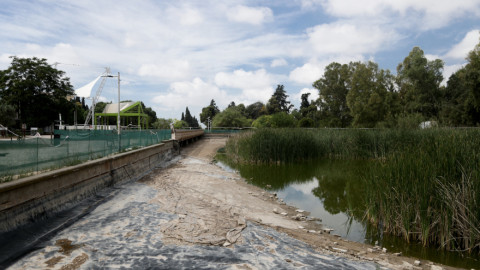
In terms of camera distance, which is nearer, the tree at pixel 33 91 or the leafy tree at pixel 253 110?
the tree at pixel 33 91

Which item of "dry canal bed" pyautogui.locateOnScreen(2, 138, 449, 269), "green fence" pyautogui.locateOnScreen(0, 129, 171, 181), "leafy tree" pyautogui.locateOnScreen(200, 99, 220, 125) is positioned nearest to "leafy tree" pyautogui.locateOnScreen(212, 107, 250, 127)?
"leafy tree" pyautogui.locateOnScreen(200, 99, 220, 125)

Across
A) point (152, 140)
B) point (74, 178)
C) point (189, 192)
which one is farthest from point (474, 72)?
point (74, 178)

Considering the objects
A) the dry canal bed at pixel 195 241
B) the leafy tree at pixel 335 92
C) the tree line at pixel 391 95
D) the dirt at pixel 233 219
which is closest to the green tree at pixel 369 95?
the tree line at pixel 391 95

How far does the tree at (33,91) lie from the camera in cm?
3572

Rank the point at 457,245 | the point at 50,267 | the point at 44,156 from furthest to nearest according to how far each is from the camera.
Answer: the point at 44,156 → the point at 457,245 → the point at 50,267

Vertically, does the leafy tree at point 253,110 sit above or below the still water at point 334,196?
above

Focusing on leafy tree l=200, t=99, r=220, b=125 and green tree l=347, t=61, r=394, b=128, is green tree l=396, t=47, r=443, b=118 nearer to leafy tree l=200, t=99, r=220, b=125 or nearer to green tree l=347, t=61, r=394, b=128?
green tree l=347, t=61, r=394, b=128

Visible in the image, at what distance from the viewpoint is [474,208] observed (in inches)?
219

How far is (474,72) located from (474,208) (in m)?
A: 30.9

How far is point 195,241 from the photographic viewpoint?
18.4ft

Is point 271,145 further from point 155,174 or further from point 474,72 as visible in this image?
point 474,72

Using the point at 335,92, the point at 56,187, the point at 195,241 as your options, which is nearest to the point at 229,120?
the point at 335,92

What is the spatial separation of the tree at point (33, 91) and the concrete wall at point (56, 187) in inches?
1194

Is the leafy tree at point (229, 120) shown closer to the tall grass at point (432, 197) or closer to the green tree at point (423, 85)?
the green tree at point (423, 85)
